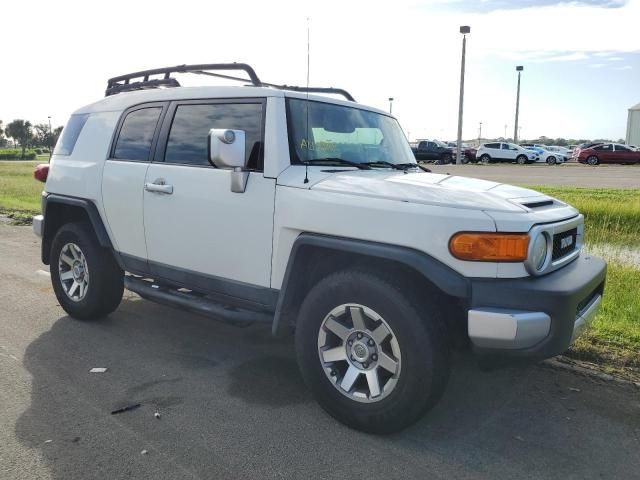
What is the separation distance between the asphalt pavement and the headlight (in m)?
1.01

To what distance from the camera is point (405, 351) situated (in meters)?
2.97

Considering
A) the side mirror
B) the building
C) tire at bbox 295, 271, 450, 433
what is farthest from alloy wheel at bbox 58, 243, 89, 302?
the building

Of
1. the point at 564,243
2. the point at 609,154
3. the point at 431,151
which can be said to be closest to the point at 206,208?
the point at 564,243

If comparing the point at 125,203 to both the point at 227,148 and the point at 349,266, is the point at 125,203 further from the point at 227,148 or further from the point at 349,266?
the point at 349,266

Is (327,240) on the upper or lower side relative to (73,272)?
upper

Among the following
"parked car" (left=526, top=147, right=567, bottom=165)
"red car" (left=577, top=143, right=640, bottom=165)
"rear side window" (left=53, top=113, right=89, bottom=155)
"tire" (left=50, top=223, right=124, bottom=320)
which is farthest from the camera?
"parked car" (left=526, top=147, right=567, bottom=165)

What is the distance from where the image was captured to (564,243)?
3377 mm

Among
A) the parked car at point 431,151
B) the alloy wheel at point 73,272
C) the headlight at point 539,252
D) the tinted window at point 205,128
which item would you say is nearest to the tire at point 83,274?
the alloy wheel at point 73,272

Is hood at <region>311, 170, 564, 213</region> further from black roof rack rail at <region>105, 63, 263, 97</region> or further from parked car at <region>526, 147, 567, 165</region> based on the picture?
parked car at <region>526, 147, 567, 165</region>

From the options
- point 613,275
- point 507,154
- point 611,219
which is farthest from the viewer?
point 507,154

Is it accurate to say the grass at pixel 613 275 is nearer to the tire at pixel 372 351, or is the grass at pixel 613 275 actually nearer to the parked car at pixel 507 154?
the tire at pixel 372 351

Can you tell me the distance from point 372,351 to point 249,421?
0.84m

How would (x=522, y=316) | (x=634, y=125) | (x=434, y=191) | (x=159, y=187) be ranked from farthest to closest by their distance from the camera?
(x=634, y=125) < (x=159, y=187) < (x=434, y=191) < (x=522, y=316)

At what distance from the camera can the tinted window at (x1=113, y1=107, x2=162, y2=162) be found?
4457 mm
